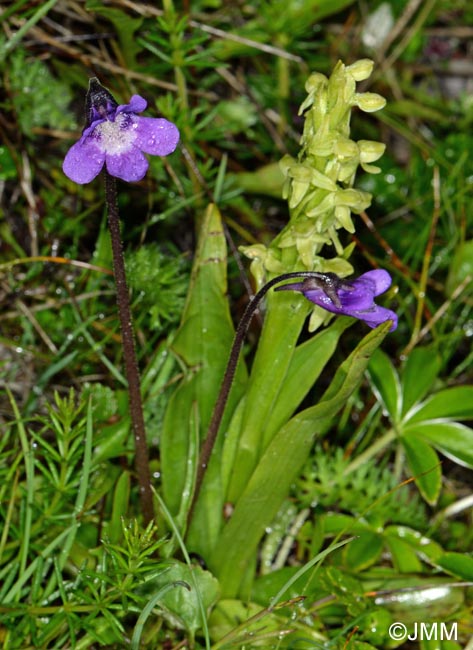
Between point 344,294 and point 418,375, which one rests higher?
point 344,294

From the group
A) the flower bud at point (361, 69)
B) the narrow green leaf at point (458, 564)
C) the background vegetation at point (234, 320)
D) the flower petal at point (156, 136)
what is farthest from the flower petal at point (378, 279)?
the narrow green leaf at point (458, 564)

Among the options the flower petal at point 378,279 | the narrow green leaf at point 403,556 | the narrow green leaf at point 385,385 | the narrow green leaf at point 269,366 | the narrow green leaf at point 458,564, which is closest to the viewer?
the flower petal at point 378,279

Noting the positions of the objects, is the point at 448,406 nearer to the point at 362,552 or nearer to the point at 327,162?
the point at 362,552

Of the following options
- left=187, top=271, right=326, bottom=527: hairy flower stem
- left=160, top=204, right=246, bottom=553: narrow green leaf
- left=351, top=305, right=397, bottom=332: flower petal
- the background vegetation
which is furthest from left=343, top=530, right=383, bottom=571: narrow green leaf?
left=351, top=305, right=397, bottom=332: flower petal

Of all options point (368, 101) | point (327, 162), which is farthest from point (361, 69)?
point (327, 162)

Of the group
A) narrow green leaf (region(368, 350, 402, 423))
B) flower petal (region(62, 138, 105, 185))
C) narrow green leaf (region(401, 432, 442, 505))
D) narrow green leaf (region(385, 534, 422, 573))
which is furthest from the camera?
narrow green leaf (region(368, 350, 402, 423))

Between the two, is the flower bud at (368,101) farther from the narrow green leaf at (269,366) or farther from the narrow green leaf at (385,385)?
the narrow green leaf at (385,385)

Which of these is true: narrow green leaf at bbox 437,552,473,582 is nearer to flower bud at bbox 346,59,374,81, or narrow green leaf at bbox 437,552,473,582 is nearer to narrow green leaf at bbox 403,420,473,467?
narrow green leaf at bbox 403,420,473,467

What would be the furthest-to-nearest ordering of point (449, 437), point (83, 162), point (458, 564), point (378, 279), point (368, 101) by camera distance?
point (449, 437) → point (458, 564) → point (378, 279) → point (368, 101) → point (83, 162)
